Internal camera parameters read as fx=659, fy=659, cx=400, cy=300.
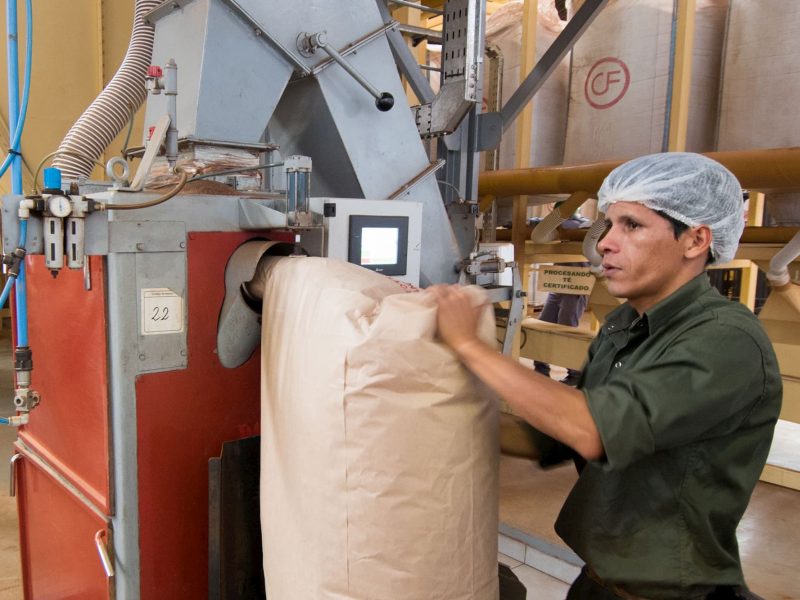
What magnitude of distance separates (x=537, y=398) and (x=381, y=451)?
23cm

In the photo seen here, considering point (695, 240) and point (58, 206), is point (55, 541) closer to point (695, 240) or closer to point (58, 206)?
point (58, 206)

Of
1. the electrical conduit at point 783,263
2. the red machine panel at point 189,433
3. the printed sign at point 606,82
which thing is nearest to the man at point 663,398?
the red machine panel at point 189,433

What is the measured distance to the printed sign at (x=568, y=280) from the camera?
12.0 feet

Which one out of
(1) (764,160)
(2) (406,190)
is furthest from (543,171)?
(2) (406,190)

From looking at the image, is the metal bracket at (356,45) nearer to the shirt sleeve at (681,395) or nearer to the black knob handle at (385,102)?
the black knob handle at (385,102)

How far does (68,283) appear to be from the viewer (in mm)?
1276

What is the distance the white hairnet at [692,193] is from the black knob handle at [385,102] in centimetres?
126

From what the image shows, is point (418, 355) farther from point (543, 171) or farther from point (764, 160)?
point (543, 171)

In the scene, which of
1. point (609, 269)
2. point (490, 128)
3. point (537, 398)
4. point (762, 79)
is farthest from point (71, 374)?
point (762, 79)

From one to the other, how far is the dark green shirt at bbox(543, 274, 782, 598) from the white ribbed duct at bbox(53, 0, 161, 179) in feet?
4.34

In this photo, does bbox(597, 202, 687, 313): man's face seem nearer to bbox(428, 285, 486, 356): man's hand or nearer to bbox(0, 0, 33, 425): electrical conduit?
bbox(428, 285, 486, 356): man's hand

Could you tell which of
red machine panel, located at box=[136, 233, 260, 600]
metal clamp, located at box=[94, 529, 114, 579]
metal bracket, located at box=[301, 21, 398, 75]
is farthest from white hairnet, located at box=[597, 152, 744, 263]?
metal bracket, located at box=[301, 21, 398, 75]

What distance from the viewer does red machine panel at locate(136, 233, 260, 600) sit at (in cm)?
119

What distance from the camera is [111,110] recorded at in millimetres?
1767
